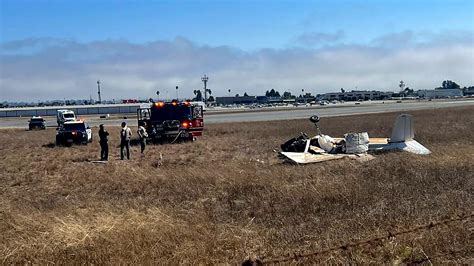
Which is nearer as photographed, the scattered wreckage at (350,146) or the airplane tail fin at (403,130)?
the scattered wreckage at (350,146)

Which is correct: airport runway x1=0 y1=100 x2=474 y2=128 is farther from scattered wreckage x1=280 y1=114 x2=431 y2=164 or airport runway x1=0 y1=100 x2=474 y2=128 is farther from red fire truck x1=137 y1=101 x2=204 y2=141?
scattered wreckage x1=280 y1=114 x2=431 y2=164

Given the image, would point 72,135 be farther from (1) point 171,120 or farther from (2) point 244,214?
(2) point 244,214

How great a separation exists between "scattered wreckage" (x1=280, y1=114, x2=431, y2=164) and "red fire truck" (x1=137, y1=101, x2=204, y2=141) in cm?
1179

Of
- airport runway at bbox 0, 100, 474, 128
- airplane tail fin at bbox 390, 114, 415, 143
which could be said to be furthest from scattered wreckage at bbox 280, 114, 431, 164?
airport runway at bbox 0, 100, 474, 128

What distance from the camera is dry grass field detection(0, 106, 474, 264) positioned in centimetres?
613


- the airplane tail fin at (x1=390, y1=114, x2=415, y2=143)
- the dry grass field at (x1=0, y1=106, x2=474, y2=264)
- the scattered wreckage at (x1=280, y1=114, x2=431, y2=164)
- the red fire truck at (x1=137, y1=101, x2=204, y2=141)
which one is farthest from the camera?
the red fire truck at (x1=137, y1=101, x2=204, y2=141)

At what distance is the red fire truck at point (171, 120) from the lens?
28.9 metres

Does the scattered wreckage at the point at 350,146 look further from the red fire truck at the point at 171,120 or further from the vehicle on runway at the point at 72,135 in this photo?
the vehicle on runway at the point at 72,135

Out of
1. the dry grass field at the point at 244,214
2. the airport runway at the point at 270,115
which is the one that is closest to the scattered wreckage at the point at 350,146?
the dry grass field at the point at 244,214

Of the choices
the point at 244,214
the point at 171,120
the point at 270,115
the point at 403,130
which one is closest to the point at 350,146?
the point at 403,130

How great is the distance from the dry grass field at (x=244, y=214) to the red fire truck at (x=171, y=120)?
46.4 feet

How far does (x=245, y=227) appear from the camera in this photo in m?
7.75

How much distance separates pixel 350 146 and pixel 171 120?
14912 mm

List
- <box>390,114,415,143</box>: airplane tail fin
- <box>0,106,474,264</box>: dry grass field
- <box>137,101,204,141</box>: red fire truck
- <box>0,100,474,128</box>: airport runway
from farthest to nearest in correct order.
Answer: <box>0,100,474,128</box>: airport runway, <box>137,101,204,141</box>: red fire truck, <box>390,114,415,143</box>: airplane tail fin, <box>0,106,474,264</box>: dry grass field
